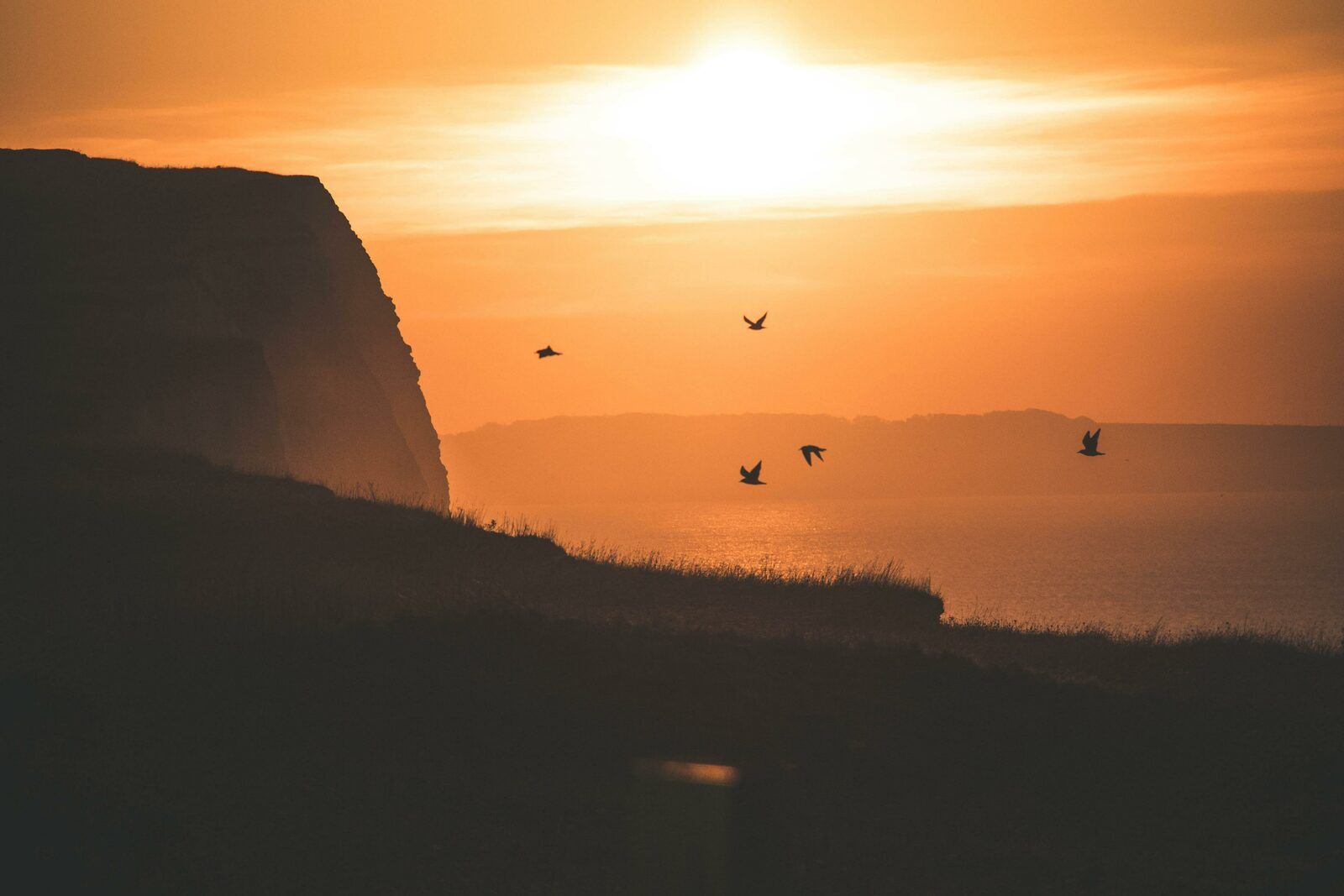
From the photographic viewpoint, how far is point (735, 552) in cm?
14400

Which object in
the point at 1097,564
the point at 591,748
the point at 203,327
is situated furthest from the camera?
the point at 1097,564

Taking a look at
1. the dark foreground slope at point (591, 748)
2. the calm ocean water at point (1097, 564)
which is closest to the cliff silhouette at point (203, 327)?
the calm ocean water at point (1097, 564)

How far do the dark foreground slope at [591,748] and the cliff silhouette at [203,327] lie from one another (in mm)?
18303

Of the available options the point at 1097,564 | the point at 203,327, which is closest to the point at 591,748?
the point at 203,327

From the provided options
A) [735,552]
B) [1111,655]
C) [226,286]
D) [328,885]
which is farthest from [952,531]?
[328,885]

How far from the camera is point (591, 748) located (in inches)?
564

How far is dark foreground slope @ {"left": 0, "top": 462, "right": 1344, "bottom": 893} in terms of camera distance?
11.2 metres

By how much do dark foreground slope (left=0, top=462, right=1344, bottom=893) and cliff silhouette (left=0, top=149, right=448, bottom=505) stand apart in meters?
18.3

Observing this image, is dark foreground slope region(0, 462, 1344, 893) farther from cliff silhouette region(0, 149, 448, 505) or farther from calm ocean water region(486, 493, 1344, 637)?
cliff silhouette region(0, 149, 448, 505)

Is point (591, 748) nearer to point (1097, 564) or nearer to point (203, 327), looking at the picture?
point (203, 327)

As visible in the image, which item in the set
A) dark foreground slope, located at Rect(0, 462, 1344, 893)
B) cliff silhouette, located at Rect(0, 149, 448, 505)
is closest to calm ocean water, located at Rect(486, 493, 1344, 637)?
cliff silhouette, located at Rect(0, 149, 448, 505)

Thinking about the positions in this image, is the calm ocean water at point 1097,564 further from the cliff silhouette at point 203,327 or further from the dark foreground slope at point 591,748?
the dark foreground slope at point 591,748

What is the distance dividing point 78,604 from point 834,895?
41.1 ft

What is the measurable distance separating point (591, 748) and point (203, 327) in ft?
126
